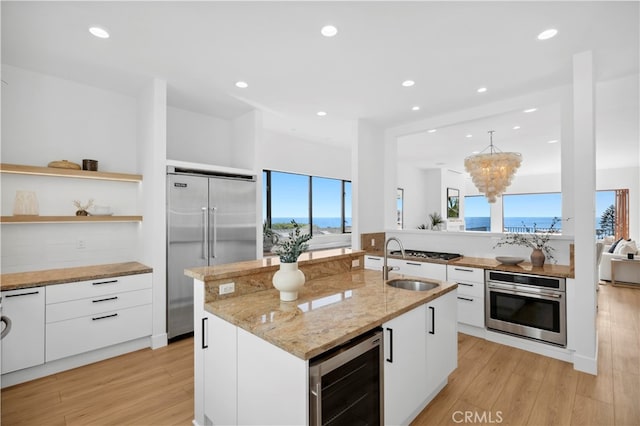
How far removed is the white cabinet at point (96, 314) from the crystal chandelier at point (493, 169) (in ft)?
16.9

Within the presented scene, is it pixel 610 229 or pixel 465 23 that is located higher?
pixel 465 23

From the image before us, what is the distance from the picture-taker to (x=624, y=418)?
206 centimetres

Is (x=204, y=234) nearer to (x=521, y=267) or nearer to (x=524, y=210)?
(x=521, y=267)

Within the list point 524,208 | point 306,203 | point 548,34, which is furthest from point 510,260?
point 524,208

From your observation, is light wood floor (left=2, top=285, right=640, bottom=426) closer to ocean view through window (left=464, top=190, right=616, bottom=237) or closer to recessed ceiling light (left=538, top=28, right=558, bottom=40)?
recessed ceiling light (left=538, top=28, right=558, bottom=40)

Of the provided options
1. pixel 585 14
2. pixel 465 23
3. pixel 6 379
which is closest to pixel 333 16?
pixel 465 23

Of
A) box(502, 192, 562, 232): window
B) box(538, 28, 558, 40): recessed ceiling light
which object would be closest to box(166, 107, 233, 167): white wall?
box(538, 28, 558, 40): recessed ceiling light

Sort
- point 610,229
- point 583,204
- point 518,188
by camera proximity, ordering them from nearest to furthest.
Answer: point 583,204, point 610,229, point 518,188

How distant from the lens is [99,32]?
93.4 inches

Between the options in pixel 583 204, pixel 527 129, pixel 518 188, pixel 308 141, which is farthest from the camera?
pixel 518 188

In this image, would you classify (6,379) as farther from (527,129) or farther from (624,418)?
(527,129)

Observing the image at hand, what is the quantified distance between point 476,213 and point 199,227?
34.2 ft

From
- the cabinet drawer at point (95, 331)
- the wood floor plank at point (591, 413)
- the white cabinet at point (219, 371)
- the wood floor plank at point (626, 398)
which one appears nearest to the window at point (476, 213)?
the wood floor plank at point (626, 398)

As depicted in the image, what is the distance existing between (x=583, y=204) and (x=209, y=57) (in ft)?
11.9
